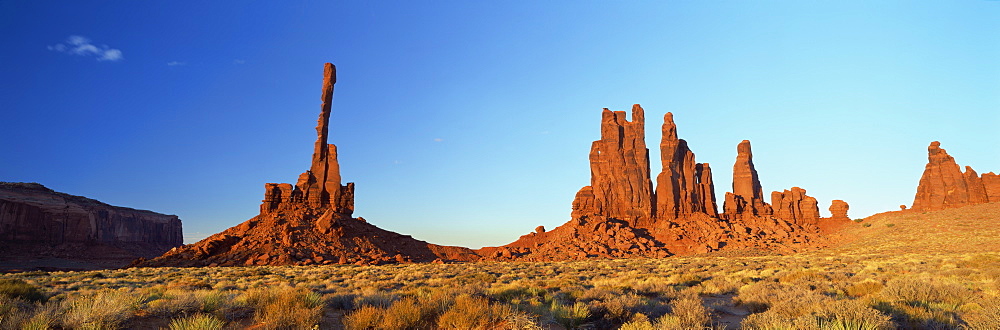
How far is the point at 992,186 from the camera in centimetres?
6544

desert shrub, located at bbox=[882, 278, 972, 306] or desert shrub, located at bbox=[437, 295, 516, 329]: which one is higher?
desert shrub, located at bbox=[437, 295, 516, 329]

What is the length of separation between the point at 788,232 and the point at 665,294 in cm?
5992

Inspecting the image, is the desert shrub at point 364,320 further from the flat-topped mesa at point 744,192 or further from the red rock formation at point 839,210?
the red rock formation at point 839,210

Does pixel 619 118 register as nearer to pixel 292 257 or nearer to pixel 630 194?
pixel 630 194

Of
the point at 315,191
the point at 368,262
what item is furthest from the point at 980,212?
the point at 315,191

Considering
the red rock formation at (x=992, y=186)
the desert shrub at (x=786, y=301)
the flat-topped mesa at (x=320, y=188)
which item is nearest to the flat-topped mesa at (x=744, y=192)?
the red rock formation at (x=992, y=186)

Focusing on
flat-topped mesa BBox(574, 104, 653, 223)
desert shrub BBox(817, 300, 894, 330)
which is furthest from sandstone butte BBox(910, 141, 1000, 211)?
desert shrub BBox(817, 300, 894, 330)

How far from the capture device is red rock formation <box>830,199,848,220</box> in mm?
70812

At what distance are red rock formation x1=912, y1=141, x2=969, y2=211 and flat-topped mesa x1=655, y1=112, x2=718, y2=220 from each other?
30.7 meters

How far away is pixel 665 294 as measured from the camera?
564 inches

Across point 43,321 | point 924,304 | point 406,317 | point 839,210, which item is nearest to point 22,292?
point 43,321

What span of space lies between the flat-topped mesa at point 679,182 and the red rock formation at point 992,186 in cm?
3570

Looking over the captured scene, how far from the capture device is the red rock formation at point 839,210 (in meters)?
70.8

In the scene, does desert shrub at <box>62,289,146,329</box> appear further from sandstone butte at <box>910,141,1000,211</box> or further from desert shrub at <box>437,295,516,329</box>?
sandstone butte at <box>910,141,1000,211</box>
